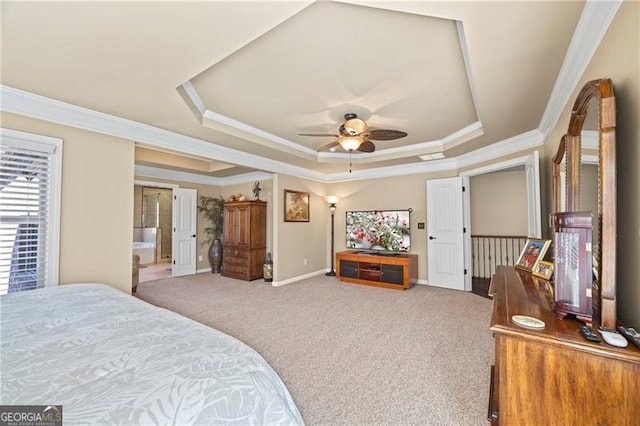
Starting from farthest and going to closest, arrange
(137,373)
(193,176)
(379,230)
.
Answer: (193,176) → (379,230) → (137,373)

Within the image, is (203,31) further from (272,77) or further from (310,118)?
(310,118)

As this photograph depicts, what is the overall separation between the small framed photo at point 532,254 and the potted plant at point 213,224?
224 inches

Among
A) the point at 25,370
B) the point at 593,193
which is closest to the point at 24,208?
the point at 25,370

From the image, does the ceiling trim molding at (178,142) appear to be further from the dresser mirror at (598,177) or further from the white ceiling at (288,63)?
the dresser mirror at (598,177)

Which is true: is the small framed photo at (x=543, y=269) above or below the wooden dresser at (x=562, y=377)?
above

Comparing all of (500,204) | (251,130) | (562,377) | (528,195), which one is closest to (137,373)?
(562,377)

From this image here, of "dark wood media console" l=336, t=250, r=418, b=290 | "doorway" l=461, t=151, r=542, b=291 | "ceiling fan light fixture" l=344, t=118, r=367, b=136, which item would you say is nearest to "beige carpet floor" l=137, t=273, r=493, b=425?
"dark wood media console" l=336, t=250, r=418, b=290

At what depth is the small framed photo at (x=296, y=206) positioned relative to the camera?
5.23 metres

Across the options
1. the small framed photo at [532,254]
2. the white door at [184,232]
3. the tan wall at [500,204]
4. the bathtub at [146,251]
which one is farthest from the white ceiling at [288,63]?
the bathtub at [146,251]

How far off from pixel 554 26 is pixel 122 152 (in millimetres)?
3790

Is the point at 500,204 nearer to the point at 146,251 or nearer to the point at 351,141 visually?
the point at 351,141

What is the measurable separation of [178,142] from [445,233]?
4.44m

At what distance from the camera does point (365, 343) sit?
2.60m

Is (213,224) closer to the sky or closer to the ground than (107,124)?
closer to the ground
